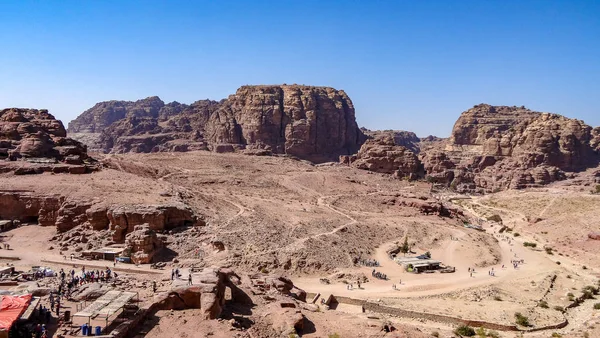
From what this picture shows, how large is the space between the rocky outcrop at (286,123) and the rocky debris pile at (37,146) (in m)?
61.4

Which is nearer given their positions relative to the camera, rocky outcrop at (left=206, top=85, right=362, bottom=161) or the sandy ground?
the sandy ground

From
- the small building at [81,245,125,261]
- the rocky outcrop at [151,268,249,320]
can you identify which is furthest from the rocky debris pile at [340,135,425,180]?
the rocky outcrop at [151,268,249,320]

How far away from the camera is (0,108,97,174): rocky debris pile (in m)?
52.2

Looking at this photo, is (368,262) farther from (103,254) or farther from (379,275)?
(103,254)

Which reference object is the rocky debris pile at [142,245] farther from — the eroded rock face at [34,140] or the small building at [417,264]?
the eroded rock face at [34,140]

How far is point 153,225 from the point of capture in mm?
41062

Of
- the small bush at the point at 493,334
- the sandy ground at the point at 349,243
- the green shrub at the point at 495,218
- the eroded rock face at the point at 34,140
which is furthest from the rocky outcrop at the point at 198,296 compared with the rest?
the green shrub at the point at 495,218

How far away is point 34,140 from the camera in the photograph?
5819cm

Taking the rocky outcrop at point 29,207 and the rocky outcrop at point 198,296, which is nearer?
the rocky outcrop at point 198,296

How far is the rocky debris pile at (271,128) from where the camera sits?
126625 millimetres

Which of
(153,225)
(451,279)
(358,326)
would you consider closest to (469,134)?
(451,279)

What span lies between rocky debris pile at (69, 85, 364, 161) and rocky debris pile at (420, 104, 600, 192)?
2658 centimetres

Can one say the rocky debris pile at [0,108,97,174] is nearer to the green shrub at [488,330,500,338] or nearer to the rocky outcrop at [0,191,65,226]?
the rocky outcrop at [0,191,65,226]

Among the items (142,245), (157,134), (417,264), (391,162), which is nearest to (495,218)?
(391,162)
